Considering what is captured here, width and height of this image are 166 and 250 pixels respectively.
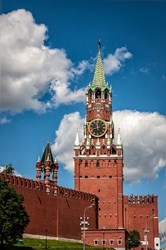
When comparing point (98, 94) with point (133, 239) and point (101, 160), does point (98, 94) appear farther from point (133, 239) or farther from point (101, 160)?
point (133, 239)

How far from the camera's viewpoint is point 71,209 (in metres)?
86.7

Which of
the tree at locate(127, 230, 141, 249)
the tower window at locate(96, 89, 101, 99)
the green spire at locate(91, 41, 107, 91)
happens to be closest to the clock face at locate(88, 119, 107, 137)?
the tower window at locate(96, 89, 101, 99)

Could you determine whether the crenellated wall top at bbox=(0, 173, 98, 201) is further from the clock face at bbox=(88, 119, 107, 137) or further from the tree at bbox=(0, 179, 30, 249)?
the clock face at bbox=(88, 119, 107, 137)

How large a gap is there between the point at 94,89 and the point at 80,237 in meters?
31.4

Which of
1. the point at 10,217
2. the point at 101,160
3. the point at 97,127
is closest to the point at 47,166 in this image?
the point at 101,160

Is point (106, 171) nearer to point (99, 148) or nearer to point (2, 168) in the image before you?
point (99, 148)

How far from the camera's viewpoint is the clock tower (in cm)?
9719

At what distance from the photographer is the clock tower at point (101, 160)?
97.2 m

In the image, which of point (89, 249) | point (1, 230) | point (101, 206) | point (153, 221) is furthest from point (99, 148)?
point (1, 230)

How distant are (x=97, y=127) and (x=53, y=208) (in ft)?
84.4

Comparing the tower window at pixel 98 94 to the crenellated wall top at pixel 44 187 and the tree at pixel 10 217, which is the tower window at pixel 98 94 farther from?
the tree at pixel 10 217

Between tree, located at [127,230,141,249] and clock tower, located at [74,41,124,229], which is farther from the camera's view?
clock tower, located at [74,41,124,229]

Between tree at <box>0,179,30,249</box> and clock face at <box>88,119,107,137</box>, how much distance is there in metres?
43.7

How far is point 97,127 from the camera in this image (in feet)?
339
